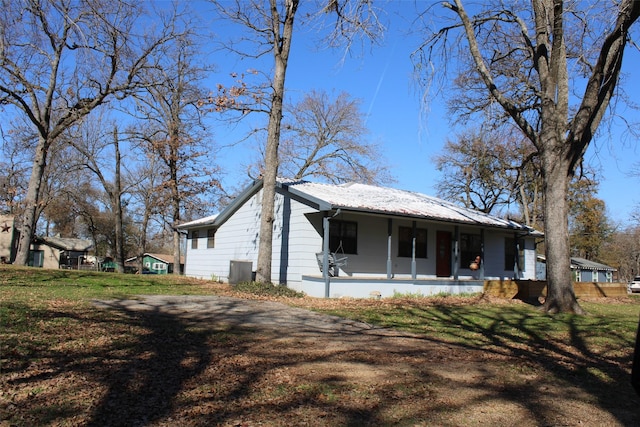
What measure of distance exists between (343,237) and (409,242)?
3.21 meters

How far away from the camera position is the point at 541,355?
22.5 ft

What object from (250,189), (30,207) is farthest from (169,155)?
(250,189)

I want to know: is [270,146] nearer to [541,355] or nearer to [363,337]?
[363,337]

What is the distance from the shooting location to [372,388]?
15.6 feet

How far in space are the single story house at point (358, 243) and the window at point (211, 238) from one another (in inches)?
1.8

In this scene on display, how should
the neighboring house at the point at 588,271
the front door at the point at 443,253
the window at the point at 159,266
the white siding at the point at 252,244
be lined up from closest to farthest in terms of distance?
the white siding at the point at 252,244 < the front door at the point at 443,253 < the neighboring house at the point at 588,271 < the window at the point at 159,266

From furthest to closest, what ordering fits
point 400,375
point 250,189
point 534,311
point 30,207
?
Result: 1. point 30,207
2. point 250,189
3. point 534,311
4. point 400,375

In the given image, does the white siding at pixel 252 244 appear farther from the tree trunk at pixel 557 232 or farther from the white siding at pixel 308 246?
the tree trunk at pixel 557 232

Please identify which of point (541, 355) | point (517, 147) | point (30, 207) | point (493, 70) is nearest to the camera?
point (541, 355)

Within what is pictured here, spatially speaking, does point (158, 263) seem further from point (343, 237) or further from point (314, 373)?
point (314, 373)

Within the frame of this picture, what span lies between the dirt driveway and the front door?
464 inches

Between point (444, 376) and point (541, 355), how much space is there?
2.38 metres

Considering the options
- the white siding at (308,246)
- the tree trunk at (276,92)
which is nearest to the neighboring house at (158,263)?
the white siding at (308,246)

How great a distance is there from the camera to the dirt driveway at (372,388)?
4023mm
